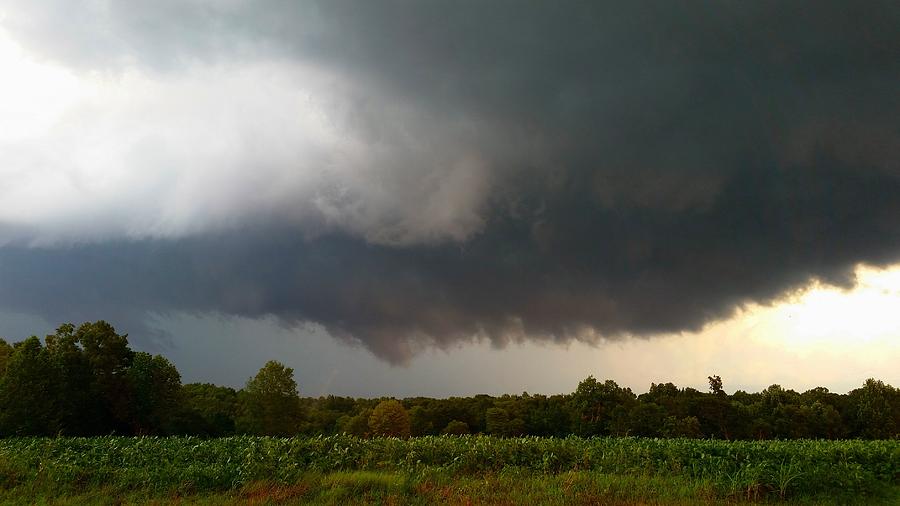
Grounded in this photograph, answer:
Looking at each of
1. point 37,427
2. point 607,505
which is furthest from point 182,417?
point 607,505

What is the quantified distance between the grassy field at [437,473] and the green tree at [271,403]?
62466 mm

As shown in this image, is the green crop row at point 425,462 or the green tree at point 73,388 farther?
the green tree at point 73,388

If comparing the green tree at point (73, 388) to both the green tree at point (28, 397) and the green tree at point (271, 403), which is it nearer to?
the green tree at point (28, 397)

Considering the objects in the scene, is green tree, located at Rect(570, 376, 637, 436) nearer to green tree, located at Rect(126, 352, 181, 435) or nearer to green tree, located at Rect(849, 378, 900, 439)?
green tree, located at Rect(849, 378, 900, 439)

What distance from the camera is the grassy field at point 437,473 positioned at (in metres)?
15.8

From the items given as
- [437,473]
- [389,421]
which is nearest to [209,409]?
[389,421]

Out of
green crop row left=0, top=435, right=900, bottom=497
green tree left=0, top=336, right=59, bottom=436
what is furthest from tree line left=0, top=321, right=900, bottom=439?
green crop row left=0, top=435, right=900, bottom=497

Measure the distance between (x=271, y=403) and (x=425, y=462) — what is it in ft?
232

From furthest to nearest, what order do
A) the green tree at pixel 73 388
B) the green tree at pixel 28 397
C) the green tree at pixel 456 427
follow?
1. the green tree at pixel 456 427
2. the green tree at pixel 73 388
3. the green tree at pixel 28 397

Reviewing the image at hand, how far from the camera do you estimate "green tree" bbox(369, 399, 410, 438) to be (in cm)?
11150

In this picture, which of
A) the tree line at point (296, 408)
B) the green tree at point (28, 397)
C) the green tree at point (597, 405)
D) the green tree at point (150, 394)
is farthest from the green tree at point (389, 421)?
the green tree at point (28, 397)

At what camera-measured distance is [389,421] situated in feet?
370

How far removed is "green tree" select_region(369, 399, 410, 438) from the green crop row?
90573 mm

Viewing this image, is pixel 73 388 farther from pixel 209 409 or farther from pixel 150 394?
pixel 209 409
